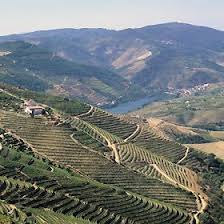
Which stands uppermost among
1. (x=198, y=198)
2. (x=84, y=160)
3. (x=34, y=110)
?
(x=34, y=110)

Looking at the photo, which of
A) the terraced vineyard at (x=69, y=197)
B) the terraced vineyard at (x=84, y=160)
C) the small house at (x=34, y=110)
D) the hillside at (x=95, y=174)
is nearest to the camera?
the terraced vineyard at (x=69, y=197)

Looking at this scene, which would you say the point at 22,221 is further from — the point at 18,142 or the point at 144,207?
the point at 18,142

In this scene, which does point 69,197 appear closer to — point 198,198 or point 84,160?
point 84,160

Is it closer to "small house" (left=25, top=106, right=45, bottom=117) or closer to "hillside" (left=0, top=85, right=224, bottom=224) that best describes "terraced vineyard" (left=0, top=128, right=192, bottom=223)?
"hillside" (left=0, top=85, right=224, bottom=224)

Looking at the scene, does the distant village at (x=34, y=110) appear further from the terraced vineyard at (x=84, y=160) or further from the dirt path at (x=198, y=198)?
the dirt path at (x=198, y=198)

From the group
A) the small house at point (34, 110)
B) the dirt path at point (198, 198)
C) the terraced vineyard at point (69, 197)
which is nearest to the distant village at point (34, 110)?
the small house at point (34, 110)

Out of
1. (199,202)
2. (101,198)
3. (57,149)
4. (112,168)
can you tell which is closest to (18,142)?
(57,149)

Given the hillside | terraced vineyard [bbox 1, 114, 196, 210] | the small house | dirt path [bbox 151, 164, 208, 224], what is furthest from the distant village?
dirt path [bbox 151, 164, 208, 224]

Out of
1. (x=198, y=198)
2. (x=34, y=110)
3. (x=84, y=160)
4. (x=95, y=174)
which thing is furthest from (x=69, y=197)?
(x=34, y=110)
